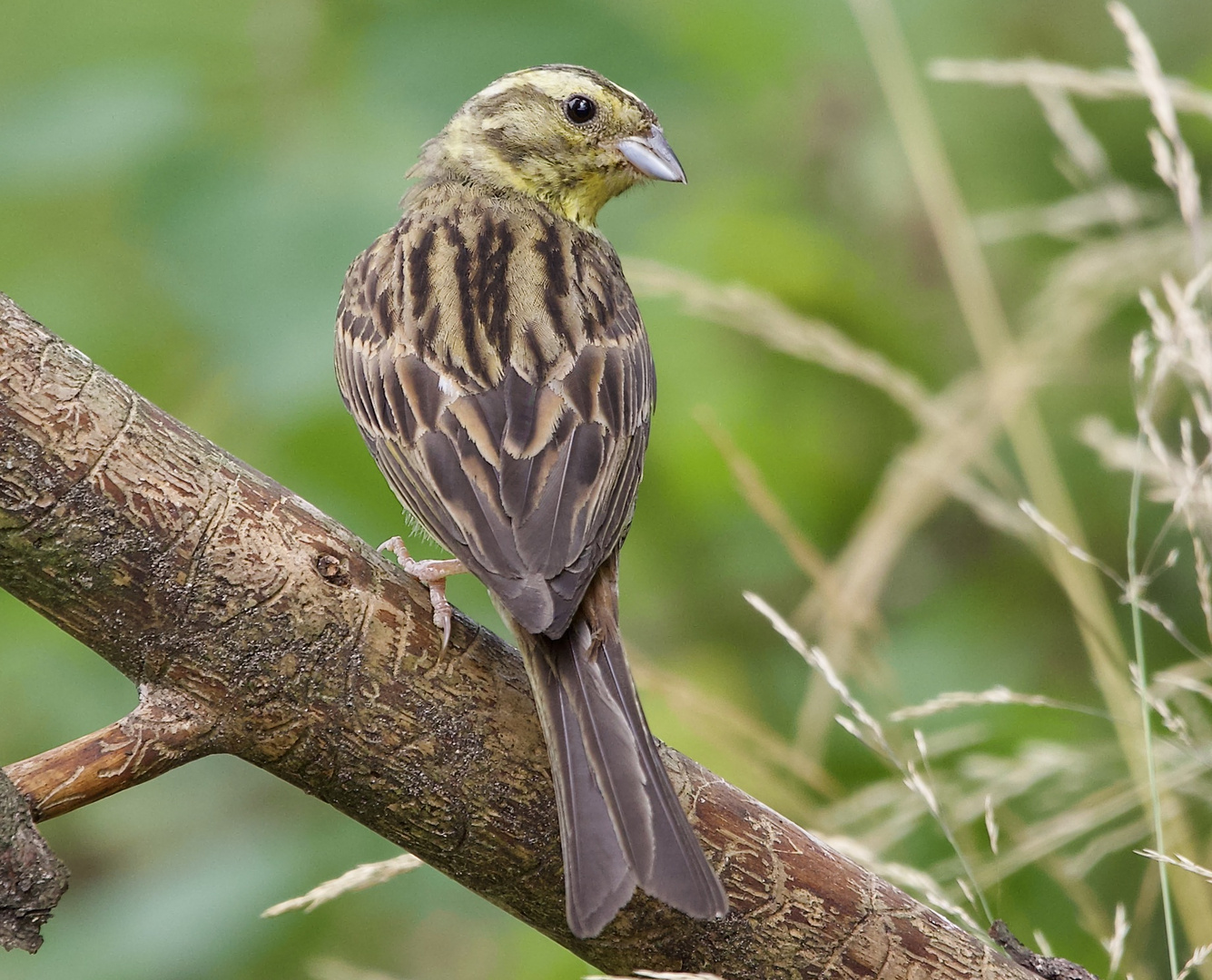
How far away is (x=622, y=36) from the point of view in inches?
132

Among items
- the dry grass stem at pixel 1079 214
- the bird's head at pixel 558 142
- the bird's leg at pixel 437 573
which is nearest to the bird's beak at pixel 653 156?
the bird's head at pixel 558 142

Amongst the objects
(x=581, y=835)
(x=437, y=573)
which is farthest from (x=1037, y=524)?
(x=581, y=835)

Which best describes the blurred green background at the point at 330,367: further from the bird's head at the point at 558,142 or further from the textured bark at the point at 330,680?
the textured bark at the point at 330,680

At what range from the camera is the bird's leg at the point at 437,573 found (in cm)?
200

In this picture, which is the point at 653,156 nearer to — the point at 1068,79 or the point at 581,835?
the point at 1068,79

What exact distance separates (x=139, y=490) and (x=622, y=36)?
1.90 meters

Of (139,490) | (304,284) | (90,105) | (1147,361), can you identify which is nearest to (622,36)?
(304,284)

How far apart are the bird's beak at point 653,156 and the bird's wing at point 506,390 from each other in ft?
0.75

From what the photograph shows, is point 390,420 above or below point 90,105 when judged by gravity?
A: below

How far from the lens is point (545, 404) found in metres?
2.51

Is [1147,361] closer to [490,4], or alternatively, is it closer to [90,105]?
[490,4]

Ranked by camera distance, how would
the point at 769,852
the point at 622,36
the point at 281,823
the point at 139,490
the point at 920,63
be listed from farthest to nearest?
1. the point at 920,63
2. the point at 622,36
3. the point at 281,823
4. the point at 769,852
5. the point at 139,490

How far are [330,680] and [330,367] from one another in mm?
1211

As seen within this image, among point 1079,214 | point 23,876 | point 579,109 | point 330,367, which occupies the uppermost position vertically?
point 579,109
